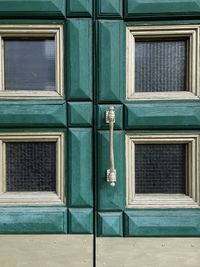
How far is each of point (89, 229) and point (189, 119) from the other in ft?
1.86

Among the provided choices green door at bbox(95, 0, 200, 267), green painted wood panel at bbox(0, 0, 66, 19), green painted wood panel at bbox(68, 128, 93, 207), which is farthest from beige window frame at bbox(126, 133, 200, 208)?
green painted wood panel at bbox(0, 0, 66, 19)

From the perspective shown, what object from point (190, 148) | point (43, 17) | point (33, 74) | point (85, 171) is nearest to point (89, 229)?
point (85, 171)

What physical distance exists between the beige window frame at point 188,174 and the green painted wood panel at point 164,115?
4 cm

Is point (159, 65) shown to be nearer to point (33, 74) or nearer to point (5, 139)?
point (33, 74)

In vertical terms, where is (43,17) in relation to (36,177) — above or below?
above

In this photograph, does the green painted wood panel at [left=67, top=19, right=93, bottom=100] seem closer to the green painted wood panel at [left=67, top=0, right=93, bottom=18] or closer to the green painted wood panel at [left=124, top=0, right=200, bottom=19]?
the green painted wood panel at [left=67, top=0, right=93, bottom=18]

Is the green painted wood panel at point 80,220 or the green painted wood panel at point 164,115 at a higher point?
the green painted wood panel at point 164,115

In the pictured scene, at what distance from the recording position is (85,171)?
126 cm

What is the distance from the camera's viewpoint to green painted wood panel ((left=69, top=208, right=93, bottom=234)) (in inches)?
49.9

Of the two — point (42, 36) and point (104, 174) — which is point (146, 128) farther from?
point (42, 36)

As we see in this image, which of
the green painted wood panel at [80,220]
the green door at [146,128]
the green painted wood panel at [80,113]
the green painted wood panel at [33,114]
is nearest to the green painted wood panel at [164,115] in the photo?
the green door at [146,128]

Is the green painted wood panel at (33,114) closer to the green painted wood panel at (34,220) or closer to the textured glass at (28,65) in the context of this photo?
the textured glass at (28,65)

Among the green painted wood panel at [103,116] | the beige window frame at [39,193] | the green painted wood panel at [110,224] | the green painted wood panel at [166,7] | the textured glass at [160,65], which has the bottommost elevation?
the green painted wood panel at [110,224]

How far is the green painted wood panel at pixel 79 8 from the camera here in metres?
1.24
